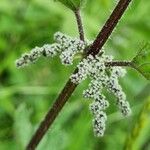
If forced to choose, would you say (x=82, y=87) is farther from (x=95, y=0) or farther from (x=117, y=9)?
(x=117, y=9)

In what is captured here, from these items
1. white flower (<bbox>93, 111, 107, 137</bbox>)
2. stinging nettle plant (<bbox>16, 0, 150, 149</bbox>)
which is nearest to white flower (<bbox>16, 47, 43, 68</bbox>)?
stinging nettle plant (<bbox>16, 0, 150, 149</bbox>)

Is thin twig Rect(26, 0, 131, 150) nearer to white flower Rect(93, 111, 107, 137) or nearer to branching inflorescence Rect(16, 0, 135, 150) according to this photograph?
branching inflorescence Rect(16, 0, 135, 150)

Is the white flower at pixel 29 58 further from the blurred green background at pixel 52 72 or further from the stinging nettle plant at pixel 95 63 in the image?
the blurred green background at pixel 52 72

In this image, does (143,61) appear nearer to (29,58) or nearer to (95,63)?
(95,63)

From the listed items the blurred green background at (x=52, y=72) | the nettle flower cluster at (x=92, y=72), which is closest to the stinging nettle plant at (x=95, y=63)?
the nettle flower cluster at (x=92, y=72)

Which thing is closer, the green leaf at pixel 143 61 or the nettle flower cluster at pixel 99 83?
the nettle flower cluster at pixel 99 83

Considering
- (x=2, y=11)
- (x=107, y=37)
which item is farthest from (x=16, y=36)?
(x=107, y=37)
